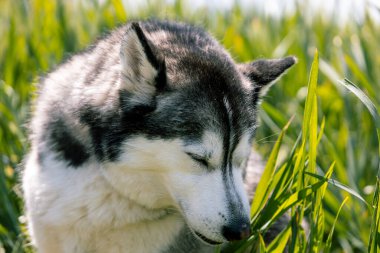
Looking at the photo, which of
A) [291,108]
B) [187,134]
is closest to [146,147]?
[187,134]

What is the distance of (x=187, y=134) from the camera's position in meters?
2.63

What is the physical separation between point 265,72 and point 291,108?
5.25 ft

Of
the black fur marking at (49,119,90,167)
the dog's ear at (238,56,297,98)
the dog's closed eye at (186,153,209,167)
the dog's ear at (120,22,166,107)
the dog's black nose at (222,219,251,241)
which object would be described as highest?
the dog's ear at (120,22,166,107)

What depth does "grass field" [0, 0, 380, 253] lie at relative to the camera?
268cm

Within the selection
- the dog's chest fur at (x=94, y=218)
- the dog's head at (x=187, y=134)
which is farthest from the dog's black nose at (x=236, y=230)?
the dog's chest fur at (x=94, y=218)

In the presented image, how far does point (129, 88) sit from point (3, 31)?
2.45 metres

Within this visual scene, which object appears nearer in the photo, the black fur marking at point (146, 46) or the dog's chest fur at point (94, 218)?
the black fur marking at point (146, 46)

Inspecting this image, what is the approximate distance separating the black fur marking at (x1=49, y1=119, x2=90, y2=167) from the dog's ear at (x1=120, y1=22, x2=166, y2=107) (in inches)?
12.8

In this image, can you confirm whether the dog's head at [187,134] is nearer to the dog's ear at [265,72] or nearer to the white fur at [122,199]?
the white fur at [122,199]

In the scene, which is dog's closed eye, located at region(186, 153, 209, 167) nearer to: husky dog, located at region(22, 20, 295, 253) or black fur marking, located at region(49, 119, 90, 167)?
husky dog, located at region(22, 20, 295, 253)

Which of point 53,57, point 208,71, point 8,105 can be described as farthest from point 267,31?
point 208,71

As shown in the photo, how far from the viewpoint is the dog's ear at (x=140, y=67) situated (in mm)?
2561

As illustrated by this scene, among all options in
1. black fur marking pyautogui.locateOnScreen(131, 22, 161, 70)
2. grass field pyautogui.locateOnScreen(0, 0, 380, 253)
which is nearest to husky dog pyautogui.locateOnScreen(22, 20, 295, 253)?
black fur marking pyautogui.locateOnScreen(131, 22, 161, 70)

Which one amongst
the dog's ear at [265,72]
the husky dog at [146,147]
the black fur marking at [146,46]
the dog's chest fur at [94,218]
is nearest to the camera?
the black fur marking at [146,46]
